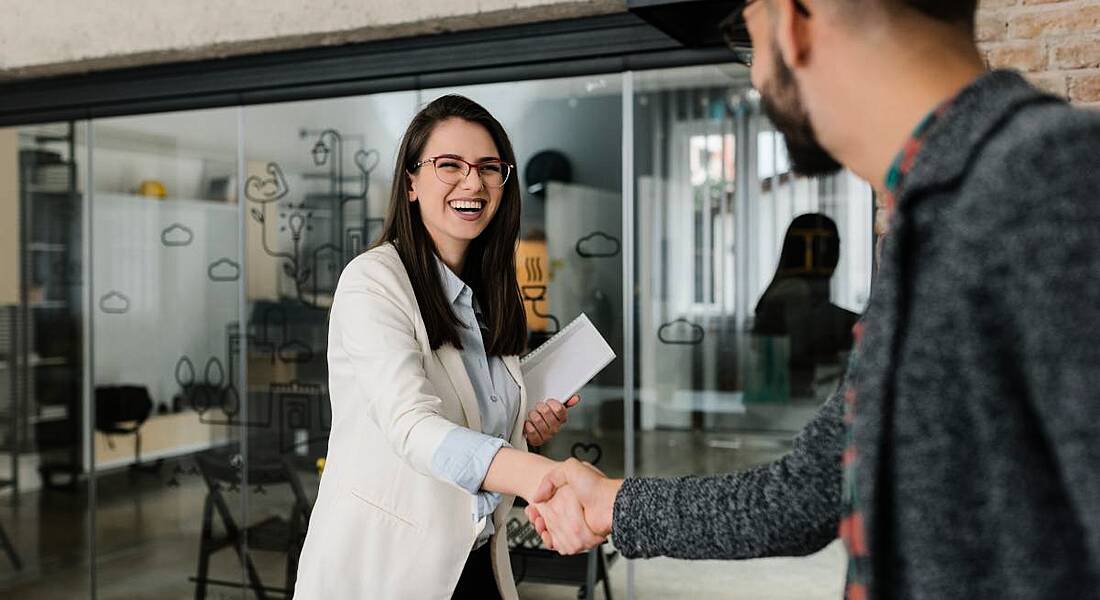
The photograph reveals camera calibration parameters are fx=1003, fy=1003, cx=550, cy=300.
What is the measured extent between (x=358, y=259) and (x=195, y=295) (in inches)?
87.6

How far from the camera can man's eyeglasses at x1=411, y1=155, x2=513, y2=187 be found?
2.01 meters

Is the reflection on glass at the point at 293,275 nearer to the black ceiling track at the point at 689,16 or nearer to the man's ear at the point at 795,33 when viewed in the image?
the black ceiling track at the point at 689,16

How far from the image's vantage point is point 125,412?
4.15 m

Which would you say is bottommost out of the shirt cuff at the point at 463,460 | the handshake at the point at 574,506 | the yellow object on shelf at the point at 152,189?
the handshake at the point at 574,506

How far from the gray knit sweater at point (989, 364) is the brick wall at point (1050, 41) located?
1.79 meters

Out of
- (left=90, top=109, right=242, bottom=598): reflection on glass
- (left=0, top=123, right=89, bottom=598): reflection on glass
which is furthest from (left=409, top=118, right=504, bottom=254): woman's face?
(left=0, top=123, right=89, bottom=598): reflection on glass

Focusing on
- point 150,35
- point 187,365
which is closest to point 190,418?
point 187,365

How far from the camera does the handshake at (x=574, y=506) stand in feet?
5.33

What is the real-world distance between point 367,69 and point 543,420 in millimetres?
1753

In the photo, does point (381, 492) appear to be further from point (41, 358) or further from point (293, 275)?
point (41, 358)

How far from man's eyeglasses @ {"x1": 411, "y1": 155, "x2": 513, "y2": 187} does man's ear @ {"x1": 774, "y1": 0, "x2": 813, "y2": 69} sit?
3.57 feet

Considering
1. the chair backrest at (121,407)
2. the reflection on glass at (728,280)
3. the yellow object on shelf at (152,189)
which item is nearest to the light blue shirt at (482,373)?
the reflection on glass at (728,280)

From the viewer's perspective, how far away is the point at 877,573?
2.77 ft

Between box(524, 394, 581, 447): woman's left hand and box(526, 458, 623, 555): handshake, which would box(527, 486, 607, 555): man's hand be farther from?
box(524, 394, 581, 447): woman's left hand
